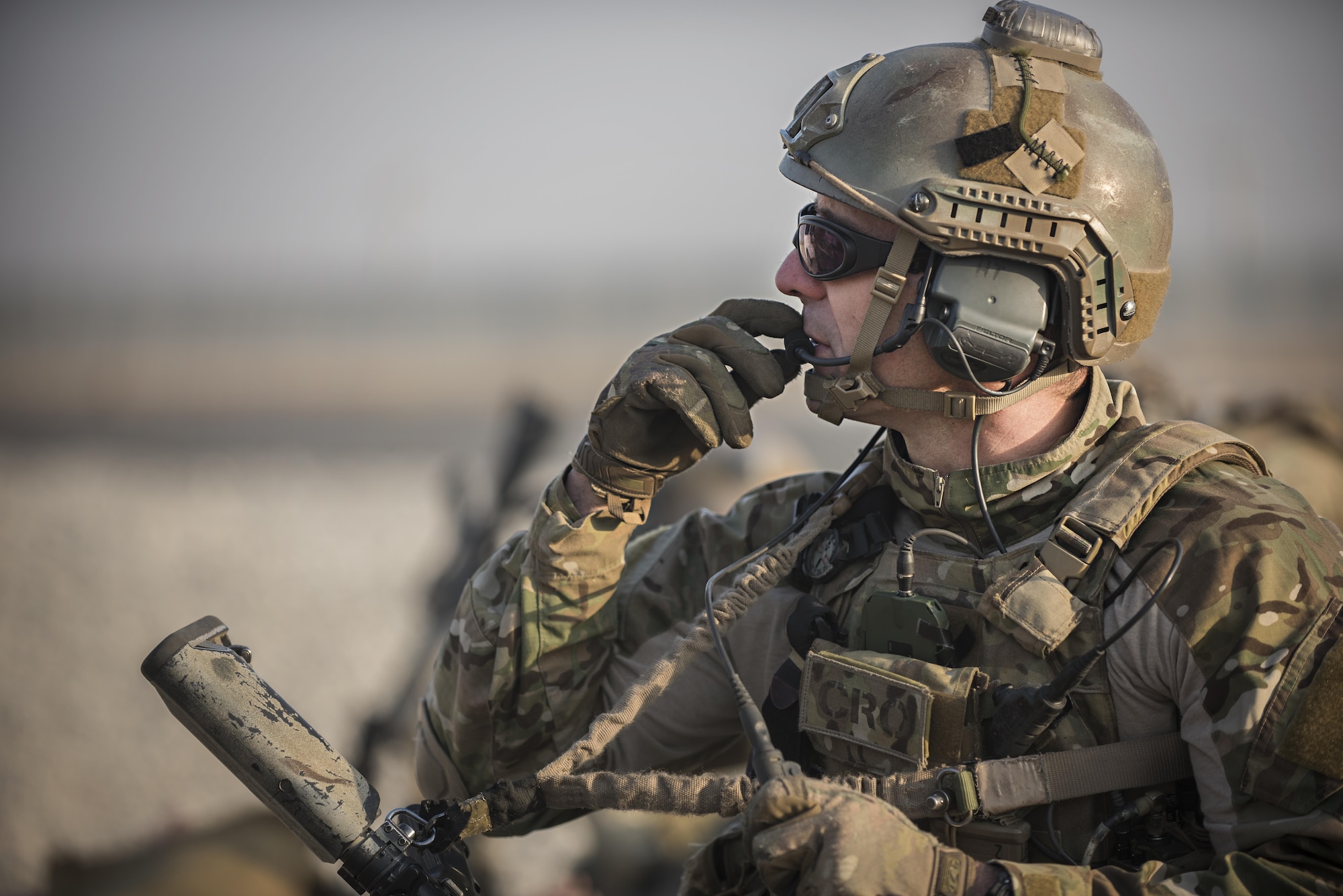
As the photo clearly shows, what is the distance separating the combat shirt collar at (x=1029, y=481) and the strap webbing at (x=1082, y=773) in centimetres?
58

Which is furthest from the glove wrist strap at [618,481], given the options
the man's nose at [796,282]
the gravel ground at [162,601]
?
the gravel ground at [162,601]

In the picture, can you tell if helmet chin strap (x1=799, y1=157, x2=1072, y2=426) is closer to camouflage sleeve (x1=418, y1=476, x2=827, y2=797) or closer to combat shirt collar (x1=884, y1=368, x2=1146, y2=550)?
combat shirt collar (x1=884, y1=368, x2=1146, y2=550)

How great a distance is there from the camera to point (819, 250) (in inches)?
107

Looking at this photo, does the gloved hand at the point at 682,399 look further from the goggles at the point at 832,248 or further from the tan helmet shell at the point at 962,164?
the tan helmet shell at the point at 962,164

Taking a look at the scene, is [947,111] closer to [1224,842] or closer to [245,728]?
[1224,842]

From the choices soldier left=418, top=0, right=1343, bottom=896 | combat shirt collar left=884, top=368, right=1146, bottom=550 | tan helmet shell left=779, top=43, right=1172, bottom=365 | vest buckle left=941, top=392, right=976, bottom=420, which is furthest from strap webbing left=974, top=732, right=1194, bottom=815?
tan helmet shell left=779, top=43, right=1172, bottom=365

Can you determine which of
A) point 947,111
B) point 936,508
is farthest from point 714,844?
point 947,111

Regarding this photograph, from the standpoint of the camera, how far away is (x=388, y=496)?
31.9 ft

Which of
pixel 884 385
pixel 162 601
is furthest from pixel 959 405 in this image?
pixel 162 601

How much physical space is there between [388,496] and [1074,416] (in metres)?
8.00

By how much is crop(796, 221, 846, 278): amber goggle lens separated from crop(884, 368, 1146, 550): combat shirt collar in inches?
22.6

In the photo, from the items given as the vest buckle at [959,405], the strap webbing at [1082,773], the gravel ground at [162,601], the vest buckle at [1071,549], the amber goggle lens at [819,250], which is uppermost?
the amber goggle lens at [819,250]

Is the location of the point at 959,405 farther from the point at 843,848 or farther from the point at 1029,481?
the point at 843,848

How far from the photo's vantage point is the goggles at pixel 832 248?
2.61 metres
